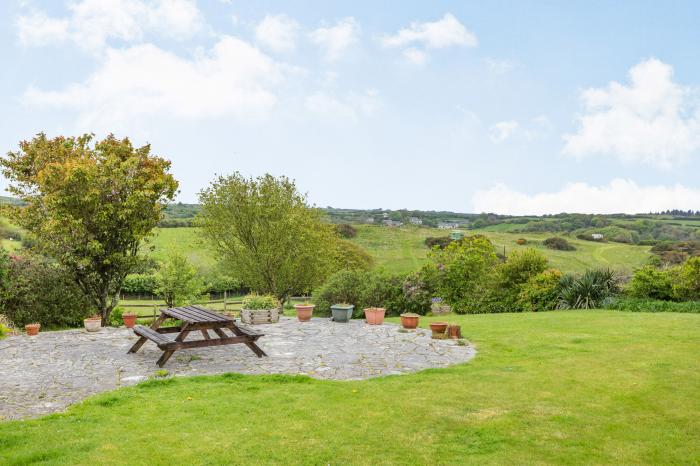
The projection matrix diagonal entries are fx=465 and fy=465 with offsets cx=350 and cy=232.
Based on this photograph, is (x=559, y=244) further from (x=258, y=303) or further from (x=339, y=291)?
(x=258, y=303)

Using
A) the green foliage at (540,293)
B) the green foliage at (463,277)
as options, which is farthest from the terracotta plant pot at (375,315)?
the green foliage at (540,293)

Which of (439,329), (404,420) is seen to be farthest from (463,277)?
(404,420)

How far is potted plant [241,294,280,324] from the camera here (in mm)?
14734

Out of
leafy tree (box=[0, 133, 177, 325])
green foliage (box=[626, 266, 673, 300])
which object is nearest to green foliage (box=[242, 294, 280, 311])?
leafy tree (box=[0, 133, 177, 325])

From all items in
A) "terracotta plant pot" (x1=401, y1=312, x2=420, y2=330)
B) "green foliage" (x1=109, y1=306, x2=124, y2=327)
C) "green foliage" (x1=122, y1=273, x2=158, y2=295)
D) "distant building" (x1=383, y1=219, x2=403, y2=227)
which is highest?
"distant building" (x1=383, y1=219, x2=403, y2=227)

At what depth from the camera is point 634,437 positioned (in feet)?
16.2

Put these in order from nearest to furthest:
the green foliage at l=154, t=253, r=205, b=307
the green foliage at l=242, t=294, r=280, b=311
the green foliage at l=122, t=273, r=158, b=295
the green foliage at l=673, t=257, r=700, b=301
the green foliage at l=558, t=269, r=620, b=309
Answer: the green foliage at l=242, t=294, r=280, b=311, the green foliage at l=673, t=257, r=700, b=301, the green foliage at l=558, t=269, r=620, b=309, the green foliage at l=154, t=253, r=205, b=307, the green foliage at l=122, t=273, r=158, b=295

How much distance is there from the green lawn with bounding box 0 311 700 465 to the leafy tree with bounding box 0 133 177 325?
9042mm

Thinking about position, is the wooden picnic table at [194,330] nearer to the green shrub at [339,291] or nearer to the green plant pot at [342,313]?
the green plant pot at [342,313]

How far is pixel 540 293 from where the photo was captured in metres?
18.7

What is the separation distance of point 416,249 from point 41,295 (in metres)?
47.3

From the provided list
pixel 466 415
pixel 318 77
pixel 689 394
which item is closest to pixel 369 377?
pixel 466 415

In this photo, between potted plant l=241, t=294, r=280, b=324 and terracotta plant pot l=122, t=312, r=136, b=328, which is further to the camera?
potted plant l=241, t=294, r=280, b=324

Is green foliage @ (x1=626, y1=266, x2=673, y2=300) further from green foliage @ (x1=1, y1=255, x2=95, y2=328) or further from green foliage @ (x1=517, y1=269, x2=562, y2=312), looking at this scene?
green foliage @ (x1=1, y1=255, x2=95, y2=328)
